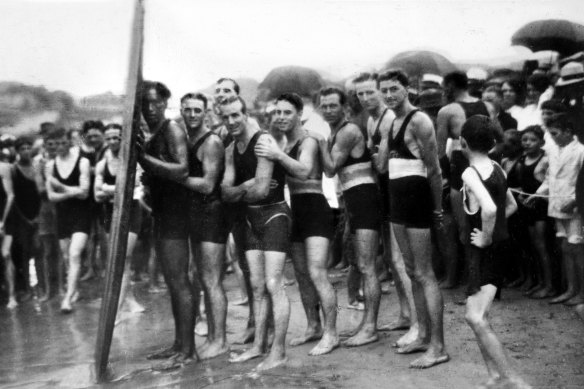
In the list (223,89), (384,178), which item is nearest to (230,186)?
(223,89)

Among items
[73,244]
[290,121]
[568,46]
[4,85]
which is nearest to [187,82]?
[290,121]

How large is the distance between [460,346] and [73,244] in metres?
3.96

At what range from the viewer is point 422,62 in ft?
19.3

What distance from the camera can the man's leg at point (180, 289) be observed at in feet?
16.2

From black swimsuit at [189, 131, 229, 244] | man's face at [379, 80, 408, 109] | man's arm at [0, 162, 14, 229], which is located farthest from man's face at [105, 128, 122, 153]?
man's face at [379, 80, 408, 109]

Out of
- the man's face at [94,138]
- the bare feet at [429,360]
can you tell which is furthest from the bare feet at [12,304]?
the bare feet at [429,360]

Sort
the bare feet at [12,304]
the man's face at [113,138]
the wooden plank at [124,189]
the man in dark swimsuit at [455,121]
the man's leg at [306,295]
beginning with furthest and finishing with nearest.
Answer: the bare feet at [12,304] → the man's face at [113,138] → the man in dark swimsuit at [455,121] → the man's leg at [306,295] → the wooden plank at [124,189]

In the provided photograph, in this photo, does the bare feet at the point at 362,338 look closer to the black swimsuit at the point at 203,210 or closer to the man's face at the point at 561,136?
the black swimsuit at the point at 203,210

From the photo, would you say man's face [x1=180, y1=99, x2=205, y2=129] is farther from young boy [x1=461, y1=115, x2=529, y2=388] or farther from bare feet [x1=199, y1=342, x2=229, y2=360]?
young boy [x1=461, y1=115, x2=529, y2=388]

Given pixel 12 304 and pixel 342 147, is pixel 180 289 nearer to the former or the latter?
pixel 342 147

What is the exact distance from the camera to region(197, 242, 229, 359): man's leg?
199 inches

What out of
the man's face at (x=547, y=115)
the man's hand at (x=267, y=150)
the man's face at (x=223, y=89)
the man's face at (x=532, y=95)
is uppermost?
the man's face at (x=223, y=89)

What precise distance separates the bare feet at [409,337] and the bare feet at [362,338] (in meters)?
0.18

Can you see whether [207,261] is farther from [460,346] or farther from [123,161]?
[460,346]
